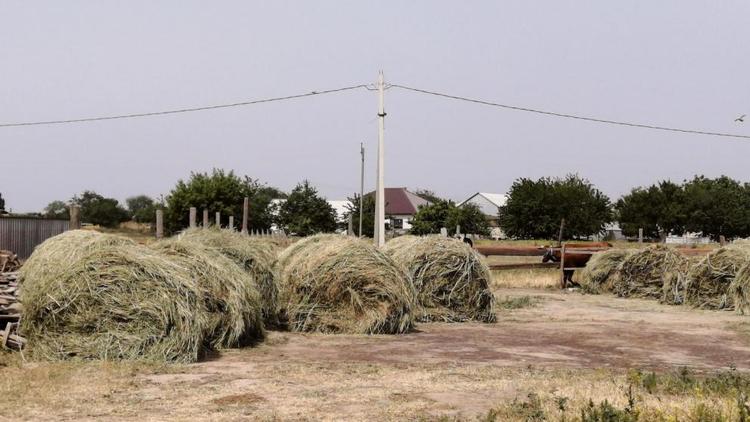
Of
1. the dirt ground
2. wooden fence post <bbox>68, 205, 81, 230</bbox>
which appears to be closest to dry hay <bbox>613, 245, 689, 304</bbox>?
the dirt ground

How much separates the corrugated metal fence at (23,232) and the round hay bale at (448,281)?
47.4ft

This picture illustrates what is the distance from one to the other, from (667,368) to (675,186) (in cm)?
8711

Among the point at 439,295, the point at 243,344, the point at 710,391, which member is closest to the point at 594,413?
the point at 710,391

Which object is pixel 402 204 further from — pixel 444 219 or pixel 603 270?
pixel 603 270

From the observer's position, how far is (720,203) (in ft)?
299

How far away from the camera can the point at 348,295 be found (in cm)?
1627

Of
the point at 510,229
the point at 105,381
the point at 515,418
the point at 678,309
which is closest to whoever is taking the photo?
the point at 515,418

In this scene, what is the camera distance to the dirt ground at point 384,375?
29.3 feet

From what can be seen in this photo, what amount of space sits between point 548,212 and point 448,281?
217 feet

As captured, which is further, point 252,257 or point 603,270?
point 603,270

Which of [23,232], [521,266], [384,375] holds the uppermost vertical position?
[23,232]

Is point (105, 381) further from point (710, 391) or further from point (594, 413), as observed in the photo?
point (710, 391)

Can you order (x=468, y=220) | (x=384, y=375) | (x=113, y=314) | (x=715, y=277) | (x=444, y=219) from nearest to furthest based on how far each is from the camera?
1. (x=384, y=375)
2. (x=113, y=314)
3. (x=715, y=277)
4. (x=444, y=219)
5. (x=468, y=220)

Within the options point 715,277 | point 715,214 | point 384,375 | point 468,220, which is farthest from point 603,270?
point 715,214
